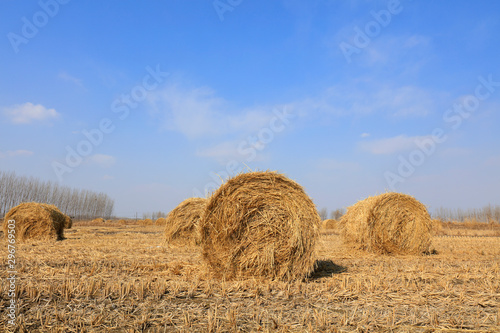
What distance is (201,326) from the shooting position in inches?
150

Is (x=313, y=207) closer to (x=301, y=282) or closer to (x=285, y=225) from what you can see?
(x=285, y=225)

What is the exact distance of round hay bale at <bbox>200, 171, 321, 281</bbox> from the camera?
21.2 feet

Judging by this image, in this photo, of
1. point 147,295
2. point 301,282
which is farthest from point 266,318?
point 301,282

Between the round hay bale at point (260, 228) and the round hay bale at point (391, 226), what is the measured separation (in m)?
4.83

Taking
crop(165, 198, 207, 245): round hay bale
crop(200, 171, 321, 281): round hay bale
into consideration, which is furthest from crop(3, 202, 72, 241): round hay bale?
crop(200, 171, 321, 281): round hay bale

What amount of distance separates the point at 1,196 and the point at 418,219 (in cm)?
5300

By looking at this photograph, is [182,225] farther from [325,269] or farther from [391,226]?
[391,226]

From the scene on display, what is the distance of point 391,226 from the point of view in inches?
429

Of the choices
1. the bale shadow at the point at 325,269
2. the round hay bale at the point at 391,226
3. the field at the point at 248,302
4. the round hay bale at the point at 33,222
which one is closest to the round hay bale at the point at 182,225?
the round hay bale at the point at 33,222

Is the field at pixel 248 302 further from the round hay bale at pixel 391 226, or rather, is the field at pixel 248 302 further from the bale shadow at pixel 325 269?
the round hay bale at pixel 391 226

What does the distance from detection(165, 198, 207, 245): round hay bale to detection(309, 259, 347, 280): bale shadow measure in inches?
239

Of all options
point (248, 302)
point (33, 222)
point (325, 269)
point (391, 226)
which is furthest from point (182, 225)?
point (248, 302)

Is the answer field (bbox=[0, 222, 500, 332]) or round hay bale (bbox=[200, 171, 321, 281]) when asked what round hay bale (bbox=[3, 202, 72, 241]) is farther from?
round hay bale (bbox=[200, 171, 321, 281])

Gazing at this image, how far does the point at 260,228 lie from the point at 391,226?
5959 millimetres
